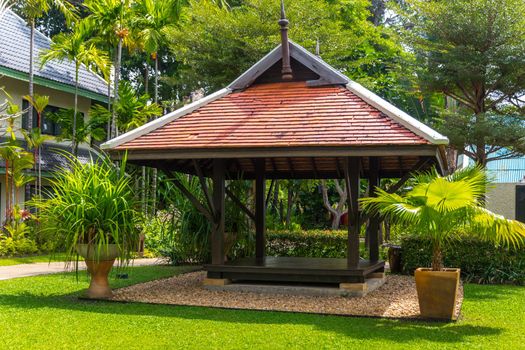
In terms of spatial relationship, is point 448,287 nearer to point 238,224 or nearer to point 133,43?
Answer: point 238,224

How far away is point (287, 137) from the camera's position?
10.6m

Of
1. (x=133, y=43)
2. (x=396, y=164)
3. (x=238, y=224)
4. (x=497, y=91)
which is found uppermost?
(x=133, y=43)

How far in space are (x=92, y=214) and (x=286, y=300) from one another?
10.7 feet

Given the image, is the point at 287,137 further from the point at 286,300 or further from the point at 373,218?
the point at 373,218

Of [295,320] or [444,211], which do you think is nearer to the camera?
[444,211]

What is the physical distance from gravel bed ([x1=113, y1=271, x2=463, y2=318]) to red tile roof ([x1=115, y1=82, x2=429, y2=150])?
2402 millimetres

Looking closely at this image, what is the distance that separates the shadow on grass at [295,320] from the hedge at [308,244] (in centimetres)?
756

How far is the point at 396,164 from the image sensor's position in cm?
1412

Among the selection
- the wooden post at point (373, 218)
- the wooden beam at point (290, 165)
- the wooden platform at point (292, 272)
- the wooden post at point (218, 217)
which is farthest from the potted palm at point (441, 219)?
the wooden beam at point (290, 165)

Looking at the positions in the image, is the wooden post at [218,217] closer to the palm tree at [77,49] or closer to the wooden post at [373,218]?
the wooden post at [373,218]

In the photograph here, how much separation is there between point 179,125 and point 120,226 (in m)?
2.32

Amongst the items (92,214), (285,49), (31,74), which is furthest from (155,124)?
(31,74)

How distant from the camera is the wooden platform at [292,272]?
11.2 metres

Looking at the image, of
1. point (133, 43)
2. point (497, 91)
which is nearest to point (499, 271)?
point (497, 91)
